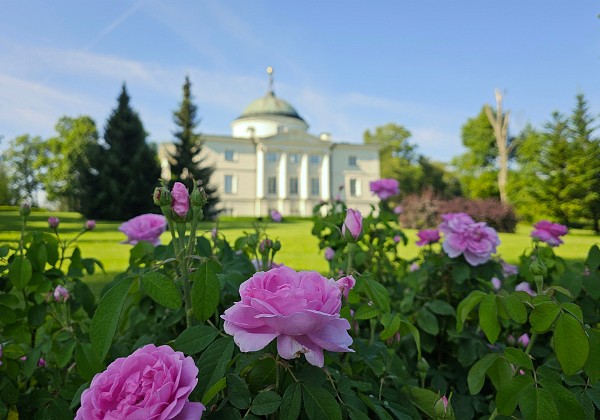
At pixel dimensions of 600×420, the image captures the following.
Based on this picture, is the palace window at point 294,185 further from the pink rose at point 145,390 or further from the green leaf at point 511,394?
the pink rose at point 145,390

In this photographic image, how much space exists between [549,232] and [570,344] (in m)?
1.06

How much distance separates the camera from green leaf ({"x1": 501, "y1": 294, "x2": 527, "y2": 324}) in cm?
71

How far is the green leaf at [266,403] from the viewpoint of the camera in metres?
0.48

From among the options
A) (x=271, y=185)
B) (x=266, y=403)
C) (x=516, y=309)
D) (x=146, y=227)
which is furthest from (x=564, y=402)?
(x=271, y=185)

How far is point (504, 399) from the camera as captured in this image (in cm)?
59

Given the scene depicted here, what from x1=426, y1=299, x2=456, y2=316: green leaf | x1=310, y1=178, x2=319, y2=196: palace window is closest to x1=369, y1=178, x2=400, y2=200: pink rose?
x1=426, y1=299, x2=456, y2=316: green leaf

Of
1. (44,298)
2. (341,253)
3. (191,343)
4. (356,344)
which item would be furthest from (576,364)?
(44,298)

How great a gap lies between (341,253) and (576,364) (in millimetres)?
1117

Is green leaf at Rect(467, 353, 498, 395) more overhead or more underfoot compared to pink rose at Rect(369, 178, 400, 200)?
more underfoot

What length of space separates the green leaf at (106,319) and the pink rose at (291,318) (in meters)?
0.17

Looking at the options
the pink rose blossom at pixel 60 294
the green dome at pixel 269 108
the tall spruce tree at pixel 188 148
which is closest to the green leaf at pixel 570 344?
the pink rose blossom at pixel 60 294

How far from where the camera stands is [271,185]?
1174 inches

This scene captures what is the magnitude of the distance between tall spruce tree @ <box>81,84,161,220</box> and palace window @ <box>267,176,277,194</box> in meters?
12.5

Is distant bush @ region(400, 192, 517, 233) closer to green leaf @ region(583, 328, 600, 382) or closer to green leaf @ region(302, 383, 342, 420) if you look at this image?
green leaf @ region(583, 328, 600, 382)
